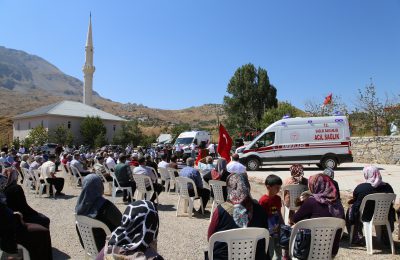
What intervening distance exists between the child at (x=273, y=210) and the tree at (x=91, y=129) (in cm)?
4885

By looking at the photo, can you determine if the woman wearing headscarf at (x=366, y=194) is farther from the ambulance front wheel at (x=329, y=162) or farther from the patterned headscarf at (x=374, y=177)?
the ambulance front wheel at (x=329, y=162)

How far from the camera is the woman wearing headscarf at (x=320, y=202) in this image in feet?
15.1

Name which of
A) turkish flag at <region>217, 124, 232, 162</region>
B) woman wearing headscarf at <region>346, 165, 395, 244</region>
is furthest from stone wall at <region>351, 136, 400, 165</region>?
woman wearing headscarf at <region>346, 165, 395, 244</region>

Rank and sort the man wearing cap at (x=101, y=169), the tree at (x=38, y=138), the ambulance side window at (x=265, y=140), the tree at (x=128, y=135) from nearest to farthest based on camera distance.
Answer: the man wearing cap at (x=101, y=169)
the ambulance side window at (x=265, y=140)
the tree at (x=38, y=138)
the tree at (x=128, y=135)

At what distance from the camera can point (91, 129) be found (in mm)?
51562

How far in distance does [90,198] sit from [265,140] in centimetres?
1493

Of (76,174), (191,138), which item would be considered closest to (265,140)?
(76,174)

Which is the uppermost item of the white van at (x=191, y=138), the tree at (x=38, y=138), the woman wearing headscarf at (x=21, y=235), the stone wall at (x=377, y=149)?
the tree at (x=38, y=138)

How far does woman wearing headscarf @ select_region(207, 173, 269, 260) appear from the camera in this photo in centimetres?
363

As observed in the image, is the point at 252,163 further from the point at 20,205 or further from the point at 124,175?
the point at 20,205

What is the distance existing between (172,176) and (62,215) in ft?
12.3

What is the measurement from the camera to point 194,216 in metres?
8.55

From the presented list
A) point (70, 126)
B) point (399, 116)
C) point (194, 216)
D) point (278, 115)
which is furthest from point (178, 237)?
point (70, 126)

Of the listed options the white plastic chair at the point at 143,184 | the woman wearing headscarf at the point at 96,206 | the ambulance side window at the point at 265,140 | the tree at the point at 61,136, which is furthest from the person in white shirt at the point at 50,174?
the tree at the point at 61,136
